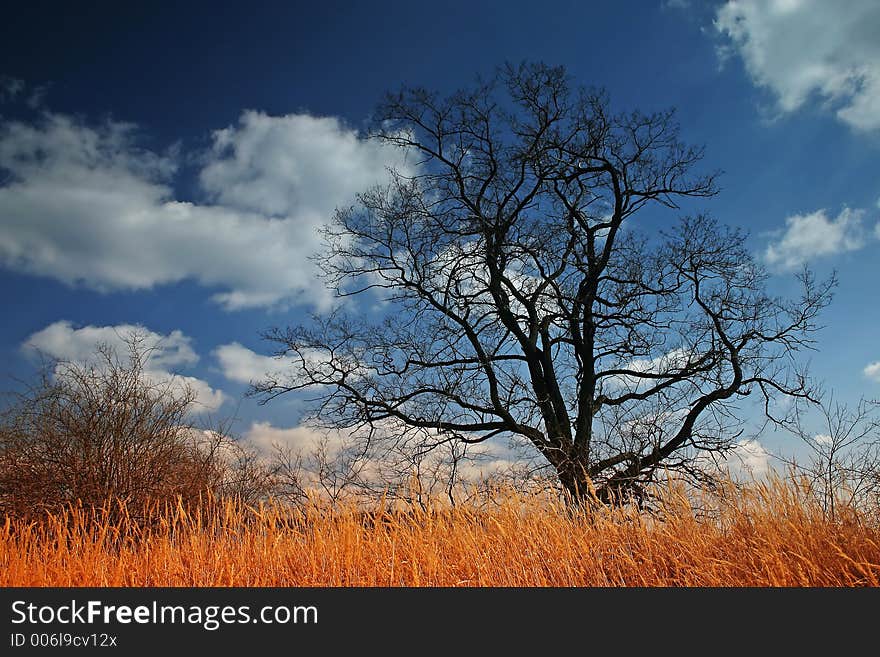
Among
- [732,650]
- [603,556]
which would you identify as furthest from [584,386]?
[732,650]

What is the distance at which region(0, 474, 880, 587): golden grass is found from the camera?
4.70 meters

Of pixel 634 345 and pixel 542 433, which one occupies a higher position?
pixel 634 345

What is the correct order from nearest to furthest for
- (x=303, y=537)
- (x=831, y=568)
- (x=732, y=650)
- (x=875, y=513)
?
(x=732, y=650) → (x=831, y=568) → (x=875, y=513) → (x=303, y=537)

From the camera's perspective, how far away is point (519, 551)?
5.39 metres

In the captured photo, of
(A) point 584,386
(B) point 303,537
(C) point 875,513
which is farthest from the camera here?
(A) point 584,386

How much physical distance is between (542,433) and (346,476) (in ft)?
11.4

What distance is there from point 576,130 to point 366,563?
953 cm

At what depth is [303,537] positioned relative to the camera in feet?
20.1

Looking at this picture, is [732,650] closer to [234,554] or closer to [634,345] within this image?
[234,554]

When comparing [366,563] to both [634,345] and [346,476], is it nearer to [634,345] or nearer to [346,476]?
[346,476]

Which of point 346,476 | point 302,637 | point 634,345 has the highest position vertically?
point 634,345

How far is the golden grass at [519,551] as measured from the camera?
4695 mm

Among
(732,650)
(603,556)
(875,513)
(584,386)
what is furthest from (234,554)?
(584,386)

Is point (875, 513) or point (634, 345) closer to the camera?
point (875, 513)
